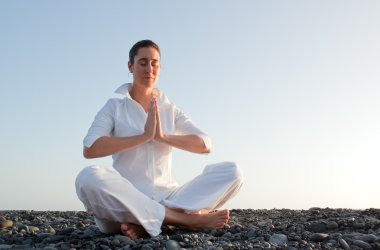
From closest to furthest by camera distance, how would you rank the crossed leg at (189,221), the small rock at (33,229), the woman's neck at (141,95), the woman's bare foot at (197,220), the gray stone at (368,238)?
the gray stone at (368,238) → the crossed leg at (189,221) → the woman's bare foot at (197,220) → the woman's neck at (141,95) → the small rock at (33,229)

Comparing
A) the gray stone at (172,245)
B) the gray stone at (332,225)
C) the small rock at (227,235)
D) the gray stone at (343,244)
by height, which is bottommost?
the small rock at (227,235)

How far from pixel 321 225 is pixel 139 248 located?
1.96m

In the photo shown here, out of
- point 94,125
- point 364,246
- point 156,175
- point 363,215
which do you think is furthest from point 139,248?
point 363,215

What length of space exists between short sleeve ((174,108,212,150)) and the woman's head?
0.51 m

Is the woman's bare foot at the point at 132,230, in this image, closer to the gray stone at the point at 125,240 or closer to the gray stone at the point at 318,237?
the gray stone at the point at 125,240

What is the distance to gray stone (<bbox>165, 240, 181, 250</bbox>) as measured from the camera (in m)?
3.91

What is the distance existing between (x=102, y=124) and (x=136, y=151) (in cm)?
42

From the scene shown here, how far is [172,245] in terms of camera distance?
3938 mm

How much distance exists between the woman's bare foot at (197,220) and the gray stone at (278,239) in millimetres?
754

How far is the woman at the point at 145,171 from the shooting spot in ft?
14.8

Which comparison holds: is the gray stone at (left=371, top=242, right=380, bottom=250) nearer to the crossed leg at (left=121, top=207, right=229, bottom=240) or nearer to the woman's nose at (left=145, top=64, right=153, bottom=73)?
the crossed leg at (left=121, top=207, right=229, bottom=240)

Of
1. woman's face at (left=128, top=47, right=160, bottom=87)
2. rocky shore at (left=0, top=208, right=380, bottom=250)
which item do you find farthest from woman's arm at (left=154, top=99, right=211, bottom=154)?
rocky shore at (left=0, top=208, right=380, bottom=250)

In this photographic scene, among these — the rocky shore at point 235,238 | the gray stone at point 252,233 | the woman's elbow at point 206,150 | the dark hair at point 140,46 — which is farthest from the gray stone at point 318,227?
the dark hair at point 140,46

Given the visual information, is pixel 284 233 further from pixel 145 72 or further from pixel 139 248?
pixel 145 72
